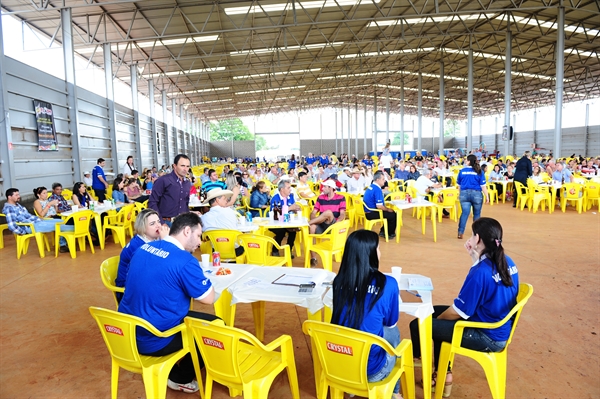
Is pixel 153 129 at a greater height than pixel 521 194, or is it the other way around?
pixel 153 129

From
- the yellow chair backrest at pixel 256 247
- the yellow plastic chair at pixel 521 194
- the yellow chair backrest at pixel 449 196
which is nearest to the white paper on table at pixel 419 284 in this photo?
the yellow chair backrest at pixel 256 247

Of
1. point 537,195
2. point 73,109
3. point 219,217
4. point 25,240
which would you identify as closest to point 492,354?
point 219,217

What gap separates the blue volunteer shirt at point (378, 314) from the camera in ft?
6.66

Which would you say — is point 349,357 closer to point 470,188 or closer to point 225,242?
point 225,242

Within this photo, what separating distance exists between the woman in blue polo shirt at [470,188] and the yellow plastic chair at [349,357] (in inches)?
206

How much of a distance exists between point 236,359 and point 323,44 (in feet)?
55.6

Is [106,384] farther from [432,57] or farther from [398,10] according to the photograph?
[432,57]

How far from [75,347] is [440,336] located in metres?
2.75

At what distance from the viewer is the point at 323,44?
1727cm

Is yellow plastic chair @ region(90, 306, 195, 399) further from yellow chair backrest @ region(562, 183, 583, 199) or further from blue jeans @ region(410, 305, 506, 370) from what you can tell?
yellow chair backrest @ region(562, 183, 583, 199)

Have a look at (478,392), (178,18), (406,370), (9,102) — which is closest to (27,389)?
(406,370)

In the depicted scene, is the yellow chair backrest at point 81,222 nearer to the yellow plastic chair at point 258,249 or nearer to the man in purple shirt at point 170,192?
the man in purple shirt at point 170,192

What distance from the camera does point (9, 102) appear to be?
8.71 meters

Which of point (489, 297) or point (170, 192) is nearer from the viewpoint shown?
point (489, 297)
